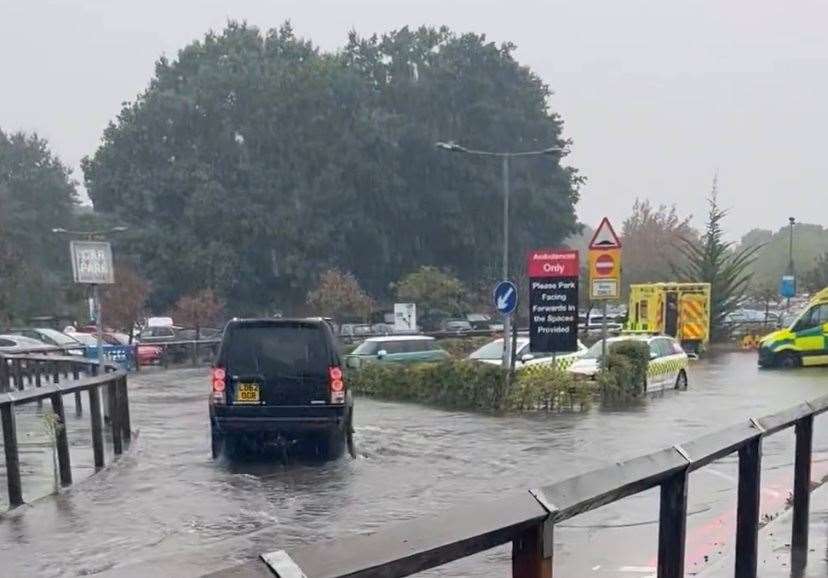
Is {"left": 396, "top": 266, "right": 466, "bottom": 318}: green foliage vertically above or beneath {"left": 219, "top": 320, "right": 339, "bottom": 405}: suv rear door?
beneath

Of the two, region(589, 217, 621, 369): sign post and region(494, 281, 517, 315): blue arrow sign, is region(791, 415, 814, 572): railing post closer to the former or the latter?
region(589, 217, 621, 369): sign post

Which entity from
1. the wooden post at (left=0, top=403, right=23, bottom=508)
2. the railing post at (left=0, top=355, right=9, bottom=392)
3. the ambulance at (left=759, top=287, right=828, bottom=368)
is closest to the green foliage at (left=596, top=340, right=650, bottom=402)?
the ambulance at (left=759, top=287, right=828, bottom=368)

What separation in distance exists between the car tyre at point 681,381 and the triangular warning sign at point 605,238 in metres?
4.65

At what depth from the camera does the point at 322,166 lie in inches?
2373

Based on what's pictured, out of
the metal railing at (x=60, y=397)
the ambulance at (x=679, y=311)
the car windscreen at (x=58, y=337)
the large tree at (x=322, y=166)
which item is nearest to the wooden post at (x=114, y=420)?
the metal railing at (x=60, y=397)

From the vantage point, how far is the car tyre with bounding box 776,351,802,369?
29.3m

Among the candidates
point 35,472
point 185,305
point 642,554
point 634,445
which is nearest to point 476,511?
point 642,554

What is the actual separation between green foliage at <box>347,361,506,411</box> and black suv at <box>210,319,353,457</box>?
524 centimetres

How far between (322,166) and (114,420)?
48345mm

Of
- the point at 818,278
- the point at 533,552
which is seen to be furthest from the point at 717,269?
the point at 533,552

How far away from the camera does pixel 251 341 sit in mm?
12133

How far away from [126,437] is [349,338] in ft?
104

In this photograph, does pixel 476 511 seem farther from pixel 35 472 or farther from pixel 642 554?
pixel 35 472

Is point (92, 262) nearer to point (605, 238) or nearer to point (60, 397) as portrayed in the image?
point (60, 397)
